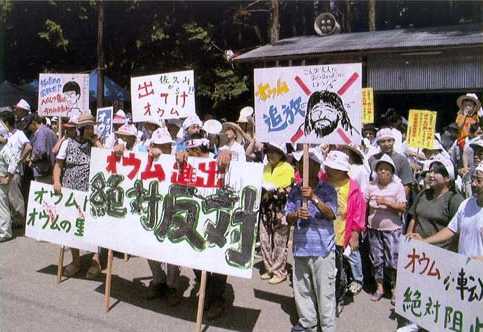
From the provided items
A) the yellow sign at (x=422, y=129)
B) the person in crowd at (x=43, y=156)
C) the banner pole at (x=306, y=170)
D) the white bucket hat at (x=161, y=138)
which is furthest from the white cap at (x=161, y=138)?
the yellow sign at (x=422, y=129)

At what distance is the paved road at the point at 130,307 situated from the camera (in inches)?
178

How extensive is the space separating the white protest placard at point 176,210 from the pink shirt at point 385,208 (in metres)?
1.58

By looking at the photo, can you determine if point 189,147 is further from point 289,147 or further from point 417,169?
point 417,169

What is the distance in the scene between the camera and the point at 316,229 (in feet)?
13.6

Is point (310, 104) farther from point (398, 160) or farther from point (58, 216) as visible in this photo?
point (58, 216)

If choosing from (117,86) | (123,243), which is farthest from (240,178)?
(117,86)

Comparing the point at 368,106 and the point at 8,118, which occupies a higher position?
the point at 368,106

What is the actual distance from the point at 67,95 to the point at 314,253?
4.95m

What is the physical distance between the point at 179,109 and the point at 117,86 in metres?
12.7

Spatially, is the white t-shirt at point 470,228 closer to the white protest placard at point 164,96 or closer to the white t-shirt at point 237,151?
the white t-shirt at point 237,151

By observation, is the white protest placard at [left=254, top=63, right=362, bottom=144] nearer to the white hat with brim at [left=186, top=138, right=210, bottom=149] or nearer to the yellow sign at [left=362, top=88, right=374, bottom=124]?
the white hat with brim at [left=186, top=138, right=210, bottom=149]

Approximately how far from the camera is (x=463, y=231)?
150 inches

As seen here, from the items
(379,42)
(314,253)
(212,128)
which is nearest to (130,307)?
(314,253)

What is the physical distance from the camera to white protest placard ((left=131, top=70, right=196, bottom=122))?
5.78 meters
